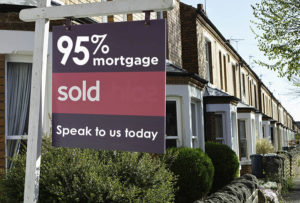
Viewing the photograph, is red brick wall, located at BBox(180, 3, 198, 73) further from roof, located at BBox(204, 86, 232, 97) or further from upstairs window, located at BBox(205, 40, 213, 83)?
upstairs window, located at BBox(205, 40, 213, 83)

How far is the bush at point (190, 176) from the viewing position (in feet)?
32.6

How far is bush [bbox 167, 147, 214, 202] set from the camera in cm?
992

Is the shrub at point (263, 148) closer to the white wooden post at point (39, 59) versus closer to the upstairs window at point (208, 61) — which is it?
the upstairs window at point (208, 61)

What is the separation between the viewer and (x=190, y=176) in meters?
9.98

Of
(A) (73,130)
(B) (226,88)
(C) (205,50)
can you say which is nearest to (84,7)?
(A) (73,130)

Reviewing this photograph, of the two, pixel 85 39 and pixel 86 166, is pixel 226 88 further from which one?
pixel 85 39

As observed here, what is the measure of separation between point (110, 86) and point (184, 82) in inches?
320

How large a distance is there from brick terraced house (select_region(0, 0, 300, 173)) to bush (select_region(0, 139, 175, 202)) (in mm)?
736

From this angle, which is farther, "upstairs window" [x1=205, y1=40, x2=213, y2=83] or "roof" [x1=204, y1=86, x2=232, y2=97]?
"upstairs window" [x1=205, y1=40, x2=213, y2=83]

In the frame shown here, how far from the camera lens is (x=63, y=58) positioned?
343cm

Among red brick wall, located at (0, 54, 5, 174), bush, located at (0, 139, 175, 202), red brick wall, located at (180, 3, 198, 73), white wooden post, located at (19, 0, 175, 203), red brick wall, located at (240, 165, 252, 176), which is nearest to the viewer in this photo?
white wooden post, located at (19, 0, 175, 203)

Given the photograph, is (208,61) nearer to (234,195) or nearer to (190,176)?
(190,176)

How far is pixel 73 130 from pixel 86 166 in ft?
6.08

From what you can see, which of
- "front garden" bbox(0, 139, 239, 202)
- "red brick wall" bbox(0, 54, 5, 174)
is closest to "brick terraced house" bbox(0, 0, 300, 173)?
"red brick wall" bbox(0, 54, 5, 174)
